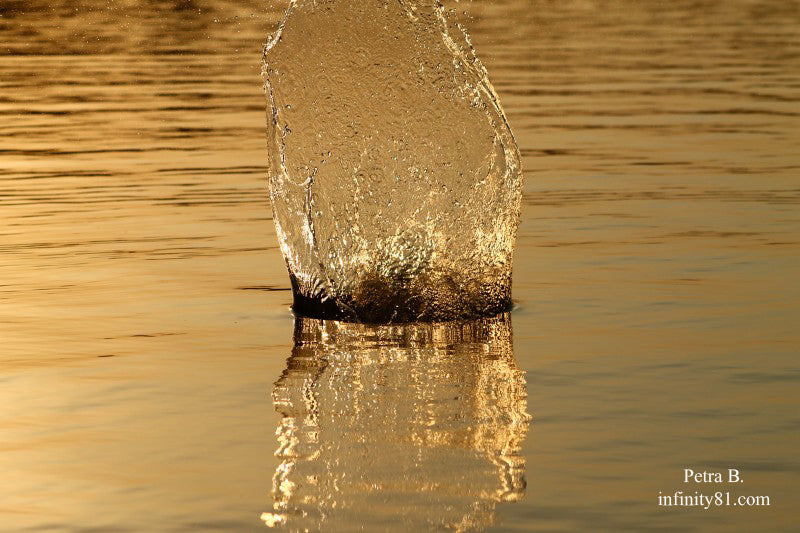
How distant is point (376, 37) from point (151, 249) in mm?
2745

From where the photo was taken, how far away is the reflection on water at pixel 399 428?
781 centimetres

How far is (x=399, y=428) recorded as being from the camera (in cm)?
913

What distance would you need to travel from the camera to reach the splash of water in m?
12.8

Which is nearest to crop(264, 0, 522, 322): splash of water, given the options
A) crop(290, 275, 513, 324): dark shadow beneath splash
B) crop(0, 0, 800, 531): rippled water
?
crop(290, 275, 513, 324): dark shadow beneath splash

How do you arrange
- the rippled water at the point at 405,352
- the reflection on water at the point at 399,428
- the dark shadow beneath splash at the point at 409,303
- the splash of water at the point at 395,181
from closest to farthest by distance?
the reflection on water at the point at 399,428 → the rippled water at the point at 405,352 → the dark shadow beneath splash at the point at 409,303 → the splash of water at the point at 395,181

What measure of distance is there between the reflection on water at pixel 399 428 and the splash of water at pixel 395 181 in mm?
723

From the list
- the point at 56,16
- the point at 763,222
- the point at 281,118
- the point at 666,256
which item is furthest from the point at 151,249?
the point at 56,16

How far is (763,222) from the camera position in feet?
53.2

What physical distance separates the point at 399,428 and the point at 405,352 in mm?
2098

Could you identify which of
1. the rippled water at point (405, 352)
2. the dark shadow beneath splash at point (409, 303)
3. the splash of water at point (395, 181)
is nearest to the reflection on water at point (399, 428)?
the rippled water at point (405, 352)

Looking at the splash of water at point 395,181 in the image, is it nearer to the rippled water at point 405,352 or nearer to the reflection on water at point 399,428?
the rippled water at point 405,352

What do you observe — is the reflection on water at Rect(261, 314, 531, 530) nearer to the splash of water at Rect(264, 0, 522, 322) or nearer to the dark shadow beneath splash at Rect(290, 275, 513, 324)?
the dark shadow beneath splash at Rect(290, 275, 513, 324)

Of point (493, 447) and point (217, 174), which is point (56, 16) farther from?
point (493, 447)

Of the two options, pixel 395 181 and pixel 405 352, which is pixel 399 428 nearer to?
pixel 405 352
